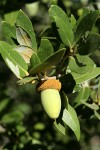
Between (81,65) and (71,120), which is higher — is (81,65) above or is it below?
above

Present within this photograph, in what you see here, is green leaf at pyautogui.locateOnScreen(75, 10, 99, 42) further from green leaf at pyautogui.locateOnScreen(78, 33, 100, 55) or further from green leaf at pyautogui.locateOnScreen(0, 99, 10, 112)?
green leaf at pyautogui.locateOnScreen(0, 99, 10, 112)

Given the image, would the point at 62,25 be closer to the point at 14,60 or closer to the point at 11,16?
the point at 14,60

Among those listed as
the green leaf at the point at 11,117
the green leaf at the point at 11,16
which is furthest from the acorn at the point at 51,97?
the green leaf at the point at 11,117

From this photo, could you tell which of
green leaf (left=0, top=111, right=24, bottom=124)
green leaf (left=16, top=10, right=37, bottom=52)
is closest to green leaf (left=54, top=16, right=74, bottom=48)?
green leaf (left=16, top=10, right=37, bottom=52)

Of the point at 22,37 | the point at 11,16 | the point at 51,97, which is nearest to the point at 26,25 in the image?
the point at 22,37

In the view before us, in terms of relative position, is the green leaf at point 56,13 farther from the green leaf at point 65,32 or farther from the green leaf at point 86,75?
the green leaf at point 86,75

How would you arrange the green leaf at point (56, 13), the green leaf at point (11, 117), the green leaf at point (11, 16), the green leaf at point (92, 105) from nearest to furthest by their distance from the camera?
the green leaf at point (56, 13), the green leaf at point (92, 105), the green leaf at point (11, 16), the green leaf at point (11, 117)
